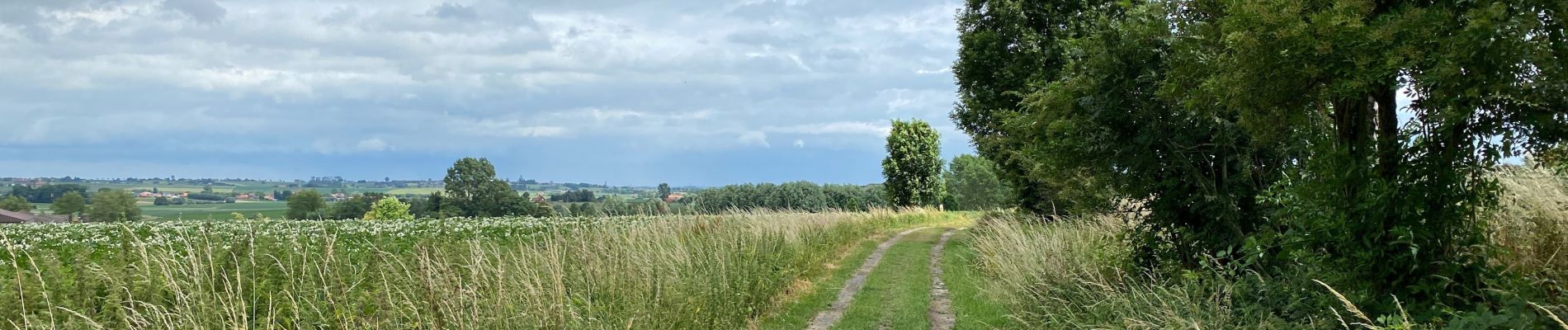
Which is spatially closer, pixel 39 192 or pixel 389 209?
pixel 39 192

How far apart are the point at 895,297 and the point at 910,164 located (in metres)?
29.8

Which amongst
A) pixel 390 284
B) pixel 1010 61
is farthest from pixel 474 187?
A: pixel 390 284

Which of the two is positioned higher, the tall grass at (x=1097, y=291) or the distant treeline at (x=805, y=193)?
the distant treeline at (x=805, y=193)

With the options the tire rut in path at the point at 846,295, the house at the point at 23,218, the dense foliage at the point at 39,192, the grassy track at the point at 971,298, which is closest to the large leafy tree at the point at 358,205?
the house at the point at 23,218

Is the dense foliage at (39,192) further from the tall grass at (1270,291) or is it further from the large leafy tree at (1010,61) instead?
the tall grass at (1270,291)

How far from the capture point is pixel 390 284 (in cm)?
624

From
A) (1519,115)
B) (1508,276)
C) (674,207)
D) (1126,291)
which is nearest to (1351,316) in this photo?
(1508,276)

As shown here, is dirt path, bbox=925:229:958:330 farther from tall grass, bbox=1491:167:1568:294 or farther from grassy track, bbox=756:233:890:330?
tall grass, bbox=1491:167:1568:294

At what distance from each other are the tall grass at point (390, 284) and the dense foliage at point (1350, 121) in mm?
4575

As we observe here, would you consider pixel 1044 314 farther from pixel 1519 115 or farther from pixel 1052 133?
pixel 1519 115

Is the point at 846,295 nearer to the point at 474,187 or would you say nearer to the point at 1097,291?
the point at 1097,291

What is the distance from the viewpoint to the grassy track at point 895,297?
891cm

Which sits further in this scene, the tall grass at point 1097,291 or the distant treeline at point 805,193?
the distant treeline at point 805,193

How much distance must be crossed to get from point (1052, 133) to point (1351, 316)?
3.54 meters
